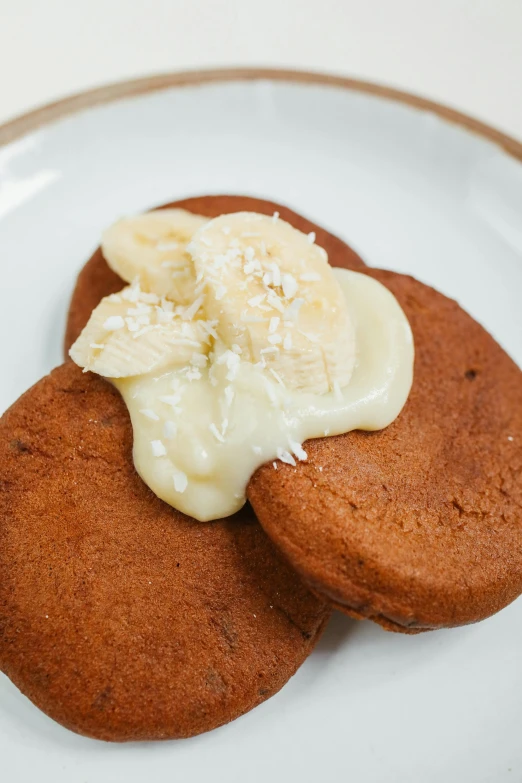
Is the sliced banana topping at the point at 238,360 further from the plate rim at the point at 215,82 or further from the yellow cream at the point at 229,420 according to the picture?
the plate rim at the point at 215,82

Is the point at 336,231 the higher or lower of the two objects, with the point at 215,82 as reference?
lower

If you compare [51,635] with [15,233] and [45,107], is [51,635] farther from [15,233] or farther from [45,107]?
[45,107]

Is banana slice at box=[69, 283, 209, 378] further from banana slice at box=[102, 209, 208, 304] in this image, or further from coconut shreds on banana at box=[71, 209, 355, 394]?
banana slice at box=[102, 209, 208, 304]

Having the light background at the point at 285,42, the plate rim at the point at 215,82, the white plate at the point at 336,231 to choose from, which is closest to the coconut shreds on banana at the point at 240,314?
the white plate at the point at 336,231

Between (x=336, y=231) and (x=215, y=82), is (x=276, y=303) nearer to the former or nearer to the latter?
(x=336, y=231)

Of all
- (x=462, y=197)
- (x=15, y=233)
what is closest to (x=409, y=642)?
(x=462, y=197)

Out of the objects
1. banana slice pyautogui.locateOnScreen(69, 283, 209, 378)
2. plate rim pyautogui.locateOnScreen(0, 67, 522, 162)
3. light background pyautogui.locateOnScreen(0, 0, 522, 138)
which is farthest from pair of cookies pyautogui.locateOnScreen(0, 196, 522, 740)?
light background pyautogui.locateOnScreen(0, 0, 522, 138)

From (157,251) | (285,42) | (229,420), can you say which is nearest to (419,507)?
(229,420)
